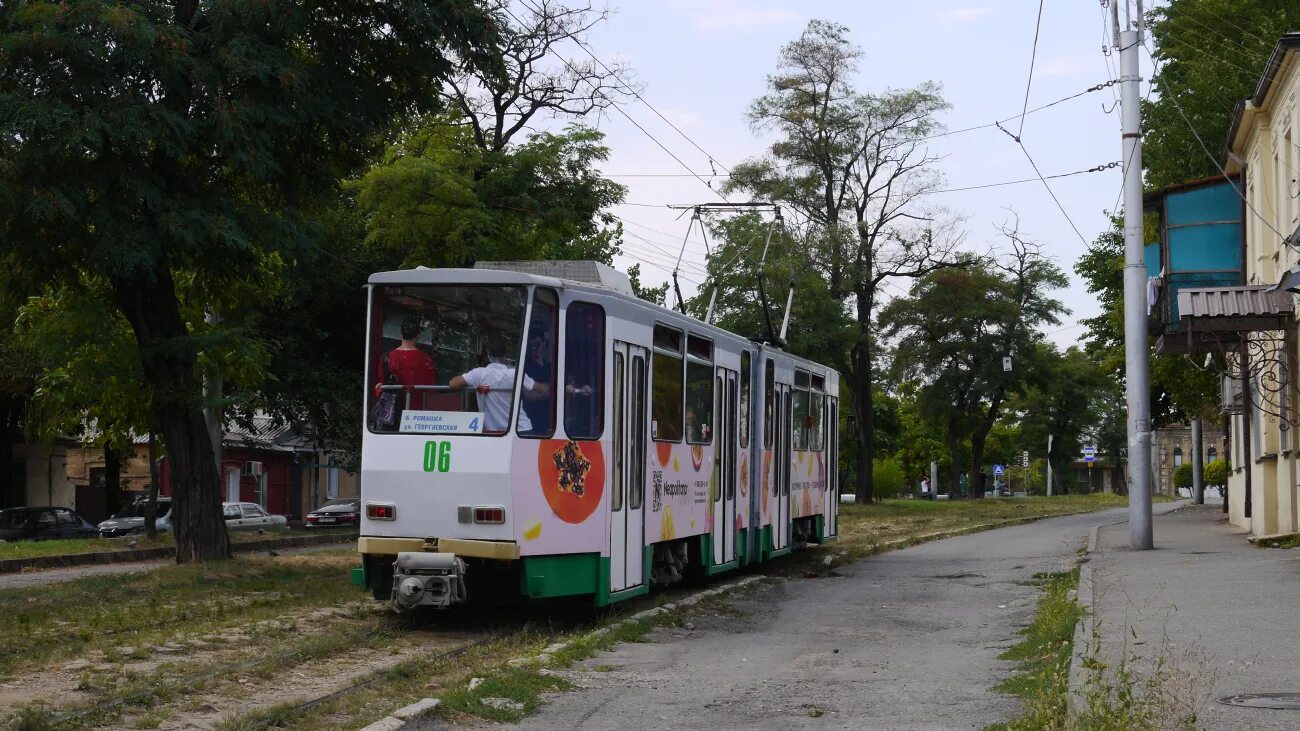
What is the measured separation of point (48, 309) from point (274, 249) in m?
11.1

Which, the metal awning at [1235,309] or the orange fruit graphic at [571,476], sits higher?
the metal awning at [1235,309]

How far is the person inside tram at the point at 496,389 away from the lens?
40.7 feet

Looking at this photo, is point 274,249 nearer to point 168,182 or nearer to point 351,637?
point 168,182

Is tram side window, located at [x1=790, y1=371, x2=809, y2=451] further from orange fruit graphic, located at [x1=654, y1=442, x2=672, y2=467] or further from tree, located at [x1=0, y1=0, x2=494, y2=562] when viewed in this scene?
tree, located at [x1=0, y1=0, x2=494, y2=562]

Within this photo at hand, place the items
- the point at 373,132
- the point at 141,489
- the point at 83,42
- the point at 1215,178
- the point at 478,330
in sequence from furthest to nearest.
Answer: the point at 141,489
the point at 1215,178
the point at 373,132
the point at 83,42
the point at 478,330

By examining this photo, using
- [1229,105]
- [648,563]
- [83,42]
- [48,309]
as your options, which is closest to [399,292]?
[648,563]

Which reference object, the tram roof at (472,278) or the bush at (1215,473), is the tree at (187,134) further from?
the bush at (1215,473)

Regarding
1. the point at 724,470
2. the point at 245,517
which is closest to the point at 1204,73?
the point at 724,470

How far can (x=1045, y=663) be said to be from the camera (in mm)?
10852

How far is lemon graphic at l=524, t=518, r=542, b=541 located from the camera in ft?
40.5

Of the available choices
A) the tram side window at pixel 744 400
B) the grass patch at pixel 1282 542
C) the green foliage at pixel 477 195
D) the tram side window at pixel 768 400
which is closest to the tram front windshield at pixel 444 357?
the tram side window at pixel 744 400

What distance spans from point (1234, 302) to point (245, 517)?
31.8 m

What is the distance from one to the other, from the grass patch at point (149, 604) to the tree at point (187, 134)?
207cm

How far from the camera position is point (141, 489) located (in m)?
58.2
